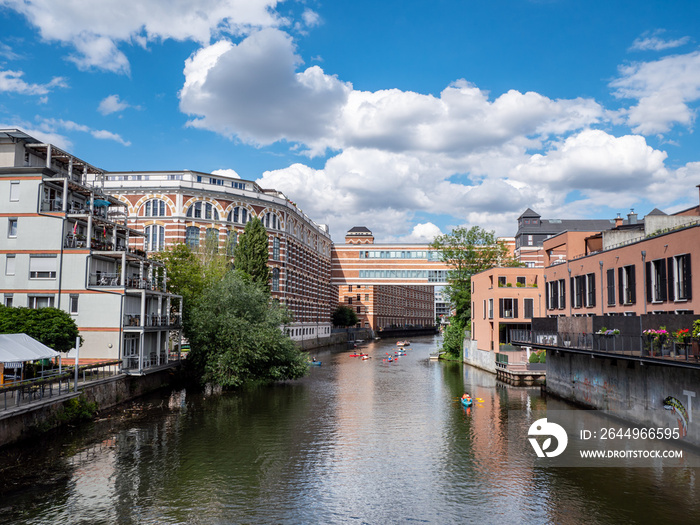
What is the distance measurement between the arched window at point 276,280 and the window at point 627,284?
5297cm

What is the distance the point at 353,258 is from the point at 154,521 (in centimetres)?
9907

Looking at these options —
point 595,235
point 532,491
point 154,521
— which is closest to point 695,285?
point 532,491

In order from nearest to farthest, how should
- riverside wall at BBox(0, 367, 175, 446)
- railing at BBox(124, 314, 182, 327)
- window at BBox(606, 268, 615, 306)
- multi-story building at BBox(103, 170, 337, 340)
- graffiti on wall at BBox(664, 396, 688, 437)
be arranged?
graffiti on wall at BBox(664, 396, 688, 437)
riverside wall at BBox(0, 367, 175, 446)
window at BBox(606, 268, 615, 306)
railing at BBox(124, 314, 182, 327)
multi-story building at BBox(103, 170, 337, 340)

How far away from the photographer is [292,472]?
74.1 ft

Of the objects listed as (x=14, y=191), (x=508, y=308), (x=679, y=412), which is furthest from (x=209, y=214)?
(x=679, y=412)

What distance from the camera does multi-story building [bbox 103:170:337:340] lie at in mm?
69750

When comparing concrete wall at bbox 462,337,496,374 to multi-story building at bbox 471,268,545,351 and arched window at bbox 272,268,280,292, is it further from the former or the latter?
arched window at bbox 272,268,280,292

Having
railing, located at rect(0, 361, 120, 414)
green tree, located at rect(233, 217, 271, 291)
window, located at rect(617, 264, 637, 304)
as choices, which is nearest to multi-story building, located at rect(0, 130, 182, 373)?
railing, located at rect(0, 361, 120, 414)

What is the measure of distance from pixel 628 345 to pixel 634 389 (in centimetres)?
379

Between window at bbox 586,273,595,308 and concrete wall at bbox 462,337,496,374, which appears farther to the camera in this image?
concrete wall at bbox 462,337,496,374

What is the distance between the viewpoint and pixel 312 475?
22219 millimetres

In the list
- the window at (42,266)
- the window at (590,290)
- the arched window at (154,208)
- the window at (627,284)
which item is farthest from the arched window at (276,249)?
the window at (627,284)

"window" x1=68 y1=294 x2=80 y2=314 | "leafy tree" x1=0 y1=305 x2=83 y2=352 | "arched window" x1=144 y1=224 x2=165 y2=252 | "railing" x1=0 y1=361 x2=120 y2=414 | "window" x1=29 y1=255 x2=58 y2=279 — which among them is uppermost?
"arched window" x1=144 y1=224 x2=165 y2=252

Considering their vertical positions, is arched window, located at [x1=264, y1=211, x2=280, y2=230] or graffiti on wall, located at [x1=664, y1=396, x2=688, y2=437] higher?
arched window, located at [x1=264, y1=211, x2=280, y2=230]
